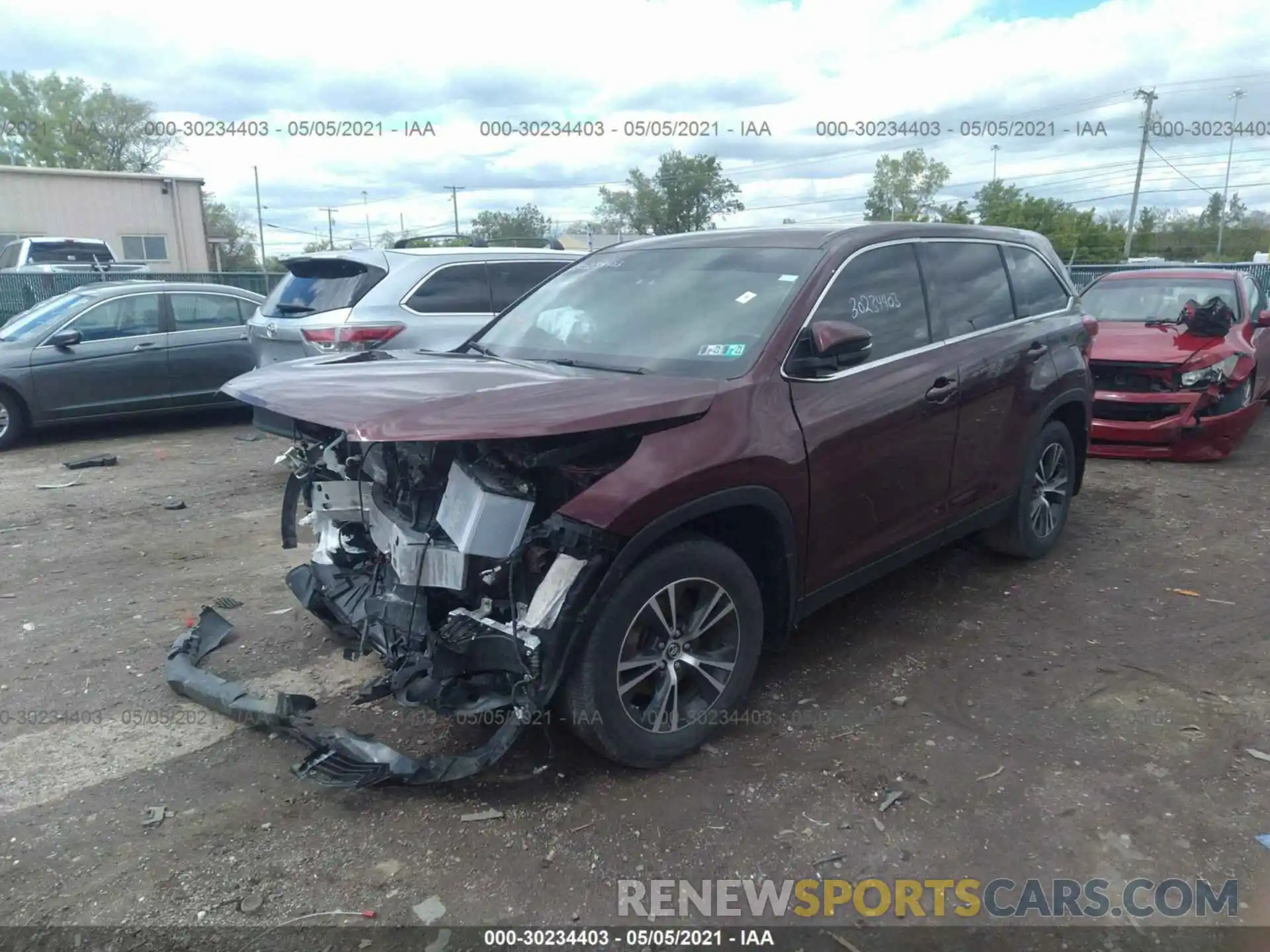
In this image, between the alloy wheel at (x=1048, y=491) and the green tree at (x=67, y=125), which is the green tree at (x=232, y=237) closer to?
the green tree at (x=67, y=125)

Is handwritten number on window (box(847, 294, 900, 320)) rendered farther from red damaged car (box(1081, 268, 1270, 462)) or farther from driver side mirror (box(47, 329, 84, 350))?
driver side mirror (box(47, 329, 84, 350))

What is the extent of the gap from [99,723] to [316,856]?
4.84 ft

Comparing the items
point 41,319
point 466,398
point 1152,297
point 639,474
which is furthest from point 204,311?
point 1152,297

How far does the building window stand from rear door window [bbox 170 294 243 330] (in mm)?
20931

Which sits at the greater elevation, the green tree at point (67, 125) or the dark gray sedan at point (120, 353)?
the green tree at point (67, 125)

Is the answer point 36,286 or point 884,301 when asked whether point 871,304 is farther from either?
point 36,286

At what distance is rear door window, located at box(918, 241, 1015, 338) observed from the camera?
4.47m

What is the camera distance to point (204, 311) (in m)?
10.4

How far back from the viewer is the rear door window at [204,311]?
10.2m

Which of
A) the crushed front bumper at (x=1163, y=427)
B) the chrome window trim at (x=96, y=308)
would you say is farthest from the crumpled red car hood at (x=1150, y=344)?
the chrome window trim at (x=96, y=308)

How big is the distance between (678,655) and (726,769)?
1.51ft

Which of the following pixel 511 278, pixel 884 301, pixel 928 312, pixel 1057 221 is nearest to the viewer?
pixel 884 301

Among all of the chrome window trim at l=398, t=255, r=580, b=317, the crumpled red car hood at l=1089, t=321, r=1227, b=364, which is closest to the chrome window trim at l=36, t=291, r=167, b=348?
the chrome window trim at l=398, t=255, r=580, b=317

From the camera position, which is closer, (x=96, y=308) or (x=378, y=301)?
(x=378, y=301)
